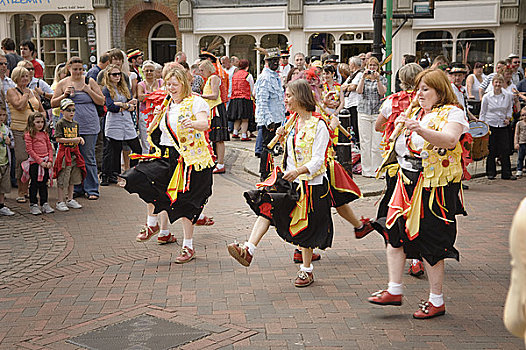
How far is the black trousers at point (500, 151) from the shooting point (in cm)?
1214

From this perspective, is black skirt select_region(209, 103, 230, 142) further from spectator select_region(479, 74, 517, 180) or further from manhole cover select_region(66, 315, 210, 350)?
manhole cover select_region(66, 315, 210, 350)

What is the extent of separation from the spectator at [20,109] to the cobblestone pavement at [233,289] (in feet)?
3.47

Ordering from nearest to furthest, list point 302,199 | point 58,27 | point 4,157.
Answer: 1. point 302,199
2. point 4,157
3. point 58,27

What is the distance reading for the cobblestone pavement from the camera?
5.01 m

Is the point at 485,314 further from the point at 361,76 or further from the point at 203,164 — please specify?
the point at 361,76

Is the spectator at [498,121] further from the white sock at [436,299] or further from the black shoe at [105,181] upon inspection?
the white sock at [436,299]

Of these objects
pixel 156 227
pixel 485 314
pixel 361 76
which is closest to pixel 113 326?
pixel 156 227

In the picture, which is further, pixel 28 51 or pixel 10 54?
pixel 28 51

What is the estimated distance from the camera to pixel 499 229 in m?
8.37

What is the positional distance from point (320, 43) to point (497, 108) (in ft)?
37.6

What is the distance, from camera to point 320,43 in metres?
23.0

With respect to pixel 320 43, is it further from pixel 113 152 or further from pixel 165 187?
pixel 165 187

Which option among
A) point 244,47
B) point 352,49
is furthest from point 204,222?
point 244,47

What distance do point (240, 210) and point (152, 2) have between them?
655 inches
